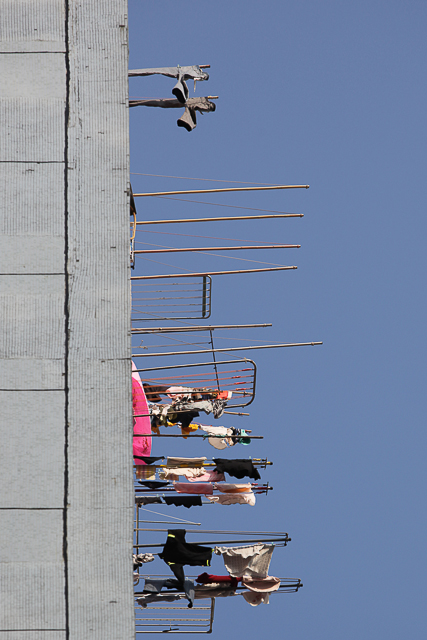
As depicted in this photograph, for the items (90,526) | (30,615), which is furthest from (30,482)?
(30,615)

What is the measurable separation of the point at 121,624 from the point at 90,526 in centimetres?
162

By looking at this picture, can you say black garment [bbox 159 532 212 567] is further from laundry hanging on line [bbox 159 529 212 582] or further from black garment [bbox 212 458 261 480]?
black garment [bbox 212 458 261 480]

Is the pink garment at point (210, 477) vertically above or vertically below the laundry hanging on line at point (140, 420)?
below

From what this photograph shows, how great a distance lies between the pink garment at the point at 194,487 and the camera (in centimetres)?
1775

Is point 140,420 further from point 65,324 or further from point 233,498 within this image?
point 65,324

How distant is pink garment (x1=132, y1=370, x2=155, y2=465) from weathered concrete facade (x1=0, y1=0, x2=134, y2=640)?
3846 millimetres

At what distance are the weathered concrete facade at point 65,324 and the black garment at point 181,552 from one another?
4.45 meters

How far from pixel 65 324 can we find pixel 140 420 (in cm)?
493

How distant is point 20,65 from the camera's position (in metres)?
13.5

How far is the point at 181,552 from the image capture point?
1670cm

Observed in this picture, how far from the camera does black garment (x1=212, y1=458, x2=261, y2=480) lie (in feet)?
56.9

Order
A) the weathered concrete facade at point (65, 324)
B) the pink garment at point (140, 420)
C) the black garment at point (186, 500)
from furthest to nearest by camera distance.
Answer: the black garment at point (186, 500) < the pink garment at point (140, 420) < the weathered concrete facade at point (65, 324)

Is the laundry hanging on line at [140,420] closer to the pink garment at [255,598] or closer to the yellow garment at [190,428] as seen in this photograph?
the yellow garment at [190,428]

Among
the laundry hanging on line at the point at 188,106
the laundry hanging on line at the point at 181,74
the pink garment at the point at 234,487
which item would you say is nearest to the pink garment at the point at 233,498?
the pink garment at the point at 234,487
